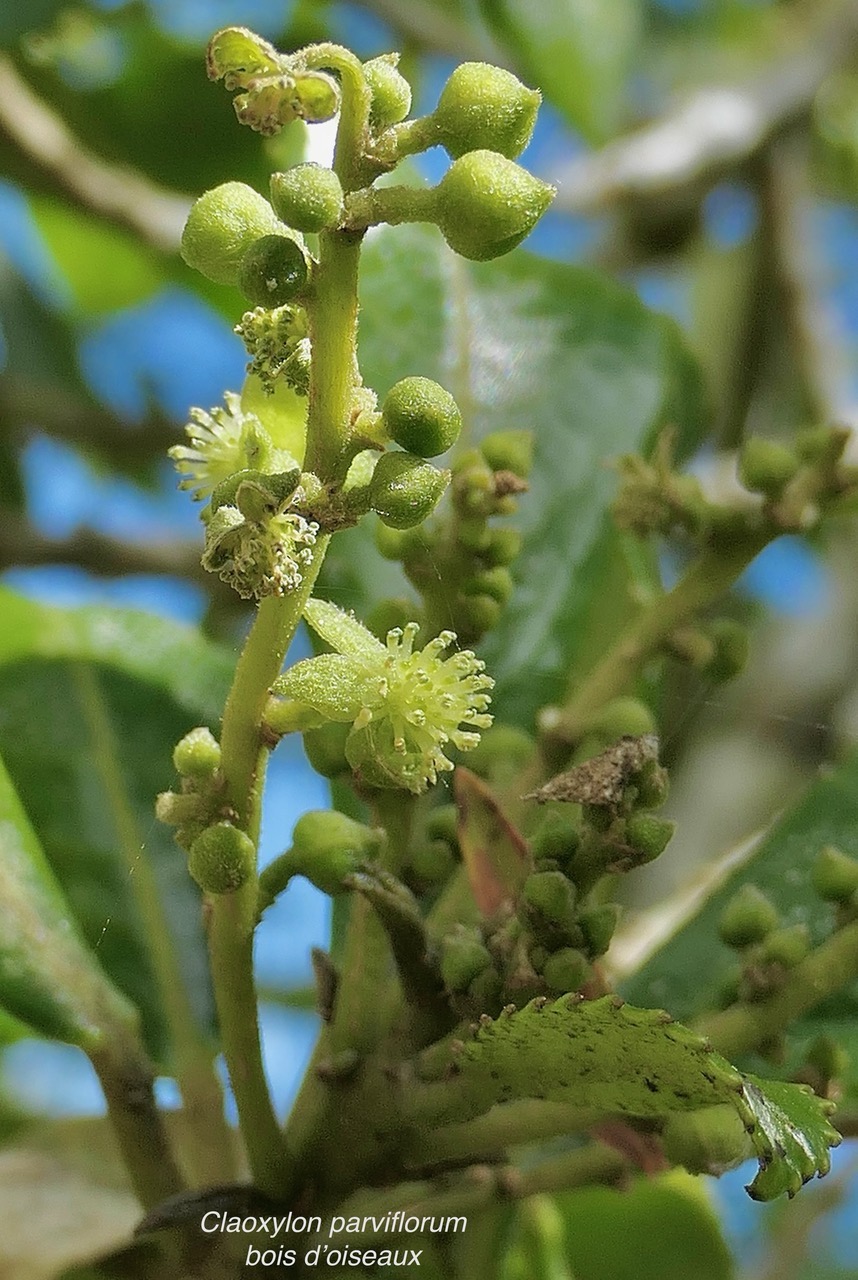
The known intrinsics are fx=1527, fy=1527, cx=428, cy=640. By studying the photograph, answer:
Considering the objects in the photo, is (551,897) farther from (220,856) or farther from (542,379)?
(542,379)

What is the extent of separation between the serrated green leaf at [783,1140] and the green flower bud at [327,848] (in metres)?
0.27

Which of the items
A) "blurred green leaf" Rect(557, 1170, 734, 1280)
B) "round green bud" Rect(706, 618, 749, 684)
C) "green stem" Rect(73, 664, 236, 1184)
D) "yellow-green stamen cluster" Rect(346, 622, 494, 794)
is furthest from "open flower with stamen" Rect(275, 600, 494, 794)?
"blurred green leaf" Rect(557, 1170, 734, 1280)

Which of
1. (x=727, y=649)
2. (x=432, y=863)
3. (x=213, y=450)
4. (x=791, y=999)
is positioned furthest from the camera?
(x=727, y=649)

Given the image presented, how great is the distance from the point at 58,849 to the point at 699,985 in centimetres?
61

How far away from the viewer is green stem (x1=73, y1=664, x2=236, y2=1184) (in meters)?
1.25

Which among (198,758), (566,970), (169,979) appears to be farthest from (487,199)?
(169,979)

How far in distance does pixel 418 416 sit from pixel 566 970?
36 centimetres

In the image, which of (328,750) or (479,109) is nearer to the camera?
(479,109)

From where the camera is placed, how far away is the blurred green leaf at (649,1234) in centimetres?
169

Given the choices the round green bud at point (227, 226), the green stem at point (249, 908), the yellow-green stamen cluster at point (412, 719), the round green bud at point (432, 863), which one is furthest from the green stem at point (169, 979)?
the round green bud at point (227, 226)

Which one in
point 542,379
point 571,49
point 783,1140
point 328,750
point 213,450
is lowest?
point 783,1140

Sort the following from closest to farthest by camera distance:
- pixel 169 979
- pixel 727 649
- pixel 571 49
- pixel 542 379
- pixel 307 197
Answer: pixel 307 197
pixel 727 649
pixel 169 979
pixel 542 379
pixel 571 49

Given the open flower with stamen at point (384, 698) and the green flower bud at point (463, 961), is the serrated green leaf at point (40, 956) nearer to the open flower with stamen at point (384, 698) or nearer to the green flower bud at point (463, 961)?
the green flower bud at point (463, 961)

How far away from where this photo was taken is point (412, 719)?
830mm
